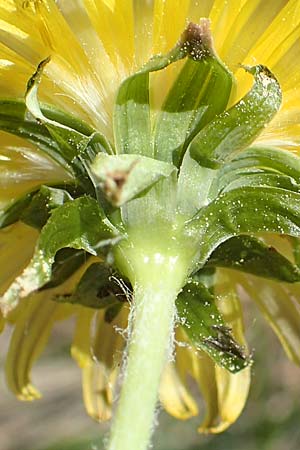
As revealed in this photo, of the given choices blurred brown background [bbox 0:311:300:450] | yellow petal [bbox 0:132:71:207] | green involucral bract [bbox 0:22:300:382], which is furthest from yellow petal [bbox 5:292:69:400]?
blurred brown background [bbox 0:311:300:450]

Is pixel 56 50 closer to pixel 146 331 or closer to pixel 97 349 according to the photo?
pixel 146 331

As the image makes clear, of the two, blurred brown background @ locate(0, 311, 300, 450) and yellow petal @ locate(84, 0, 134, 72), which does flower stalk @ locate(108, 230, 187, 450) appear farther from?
blurred brown background @ locate(0, 311, 300, 450)

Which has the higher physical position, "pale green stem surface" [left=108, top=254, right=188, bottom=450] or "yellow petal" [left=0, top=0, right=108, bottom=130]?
"yellow petal" [left=0, top=0, right=108, bottom=130]

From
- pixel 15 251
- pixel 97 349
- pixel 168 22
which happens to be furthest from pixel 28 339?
pixel 168 22

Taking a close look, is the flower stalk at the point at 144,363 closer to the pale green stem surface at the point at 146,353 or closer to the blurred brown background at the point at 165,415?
the pale green stem surface at the point at 146,353

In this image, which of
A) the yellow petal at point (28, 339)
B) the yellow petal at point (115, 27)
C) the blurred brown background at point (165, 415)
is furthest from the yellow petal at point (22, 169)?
the blurred brown background at point (165, 415)

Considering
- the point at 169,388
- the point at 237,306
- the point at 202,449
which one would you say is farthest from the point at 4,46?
the point at 202,449

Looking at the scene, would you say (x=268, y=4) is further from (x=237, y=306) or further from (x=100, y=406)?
(x=100, y=406)
